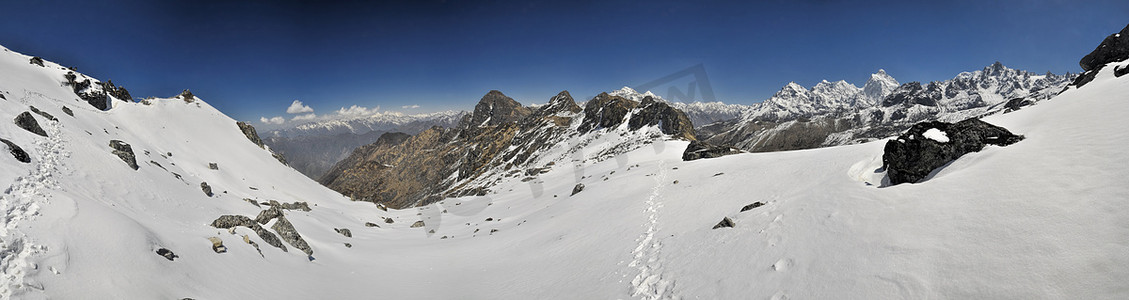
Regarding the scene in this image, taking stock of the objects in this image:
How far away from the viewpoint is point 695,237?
13477 millimetres

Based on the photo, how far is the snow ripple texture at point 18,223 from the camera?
7.84m

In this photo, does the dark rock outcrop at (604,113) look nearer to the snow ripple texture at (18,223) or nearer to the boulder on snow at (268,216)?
the boulder on snow at (268,216)

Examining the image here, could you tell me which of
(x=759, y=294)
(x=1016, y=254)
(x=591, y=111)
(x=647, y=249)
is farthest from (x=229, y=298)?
(x=591, y=111)

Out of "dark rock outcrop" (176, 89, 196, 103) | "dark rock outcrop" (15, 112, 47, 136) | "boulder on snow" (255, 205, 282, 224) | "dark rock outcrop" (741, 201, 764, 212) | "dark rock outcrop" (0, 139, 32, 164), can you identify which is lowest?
"dark rock outcrop" (741, 201, 764, 212)

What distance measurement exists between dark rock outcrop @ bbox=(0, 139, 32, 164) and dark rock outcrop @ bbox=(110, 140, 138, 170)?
736cm

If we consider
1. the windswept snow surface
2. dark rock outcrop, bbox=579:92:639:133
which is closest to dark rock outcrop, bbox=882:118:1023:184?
the windswept snow surface

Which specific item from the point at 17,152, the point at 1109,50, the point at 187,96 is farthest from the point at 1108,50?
the point at 187,96

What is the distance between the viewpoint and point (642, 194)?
24.9 meters

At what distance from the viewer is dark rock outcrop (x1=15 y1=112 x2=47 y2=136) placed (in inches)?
750

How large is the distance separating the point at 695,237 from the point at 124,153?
1344 inches

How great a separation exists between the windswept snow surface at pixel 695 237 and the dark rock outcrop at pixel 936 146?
0.82 meters

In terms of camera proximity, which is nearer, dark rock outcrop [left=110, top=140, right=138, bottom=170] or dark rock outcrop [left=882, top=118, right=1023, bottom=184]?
dark rock outcrop [left=882, top=118, right=1023, bottom=184]

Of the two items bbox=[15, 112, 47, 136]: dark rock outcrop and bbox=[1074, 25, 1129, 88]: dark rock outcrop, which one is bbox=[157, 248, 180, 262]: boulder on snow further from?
bbox=[1074, 25, 1129, 88]: dark rock outcrop

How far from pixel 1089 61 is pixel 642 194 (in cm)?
5679
